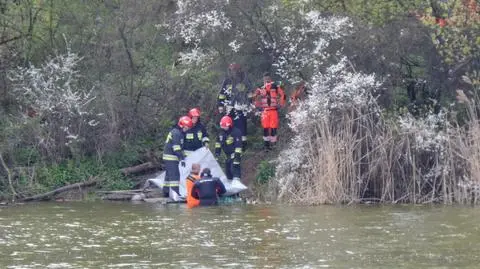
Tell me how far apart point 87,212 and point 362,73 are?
22.8ft

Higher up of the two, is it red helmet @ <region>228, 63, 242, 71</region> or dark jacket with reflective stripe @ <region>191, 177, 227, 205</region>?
red helmet @ <region>228, 63, 242, 71</region>

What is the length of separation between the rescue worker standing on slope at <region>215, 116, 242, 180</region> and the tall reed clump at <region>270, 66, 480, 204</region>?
4.91 feet

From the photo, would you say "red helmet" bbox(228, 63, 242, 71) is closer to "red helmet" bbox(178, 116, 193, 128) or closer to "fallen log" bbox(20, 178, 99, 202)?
"red helmet" bbox(178, 116, 193, 128)

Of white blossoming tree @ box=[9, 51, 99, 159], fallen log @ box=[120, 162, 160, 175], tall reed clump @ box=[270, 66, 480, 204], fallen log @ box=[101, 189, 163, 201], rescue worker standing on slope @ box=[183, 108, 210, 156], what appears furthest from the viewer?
fallen log @ box=[120, 162, 160, 175]

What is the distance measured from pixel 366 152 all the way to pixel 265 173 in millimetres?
2777

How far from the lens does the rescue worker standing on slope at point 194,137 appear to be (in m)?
24.8

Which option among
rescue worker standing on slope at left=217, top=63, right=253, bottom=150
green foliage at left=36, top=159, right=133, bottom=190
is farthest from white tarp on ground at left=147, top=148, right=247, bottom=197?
green foliage at left=36, top=159, right=133, bottom=190

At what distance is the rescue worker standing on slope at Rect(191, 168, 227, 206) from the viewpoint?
23.5 meters

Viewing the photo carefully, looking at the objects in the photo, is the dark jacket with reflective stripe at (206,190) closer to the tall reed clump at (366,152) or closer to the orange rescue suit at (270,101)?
the tall reed clump at (366,152)

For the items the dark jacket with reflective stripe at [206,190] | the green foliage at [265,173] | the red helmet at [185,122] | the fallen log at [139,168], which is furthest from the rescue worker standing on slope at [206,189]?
the fallen log at [139,168]

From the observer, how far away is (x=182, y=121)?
24531mm

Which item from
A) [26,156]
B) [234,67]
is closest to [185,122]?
[234,67]

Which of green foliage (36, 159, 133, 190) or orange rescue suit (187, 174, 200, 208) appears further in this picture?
green foliage (36, 159, 133, 190)

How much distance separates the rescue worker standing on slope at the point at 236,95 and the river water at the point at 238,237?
2954 mm
